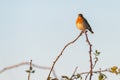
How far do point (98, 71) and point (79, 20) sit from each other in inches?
363

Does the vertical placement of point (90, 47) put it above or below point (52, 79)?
above

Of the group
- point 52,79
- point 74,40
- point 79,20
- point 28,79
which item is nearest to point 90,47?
point 74,40

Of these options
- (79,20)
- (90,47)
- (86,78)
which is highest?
(79,20)

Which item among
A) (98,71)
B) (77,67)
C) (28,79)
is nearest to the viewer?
(28,79)

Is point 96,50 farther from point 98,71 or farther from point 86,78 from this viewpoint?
point 86,78

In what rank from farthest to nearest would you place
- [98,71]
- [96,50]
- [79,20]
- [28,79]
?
[79,20]
[96,50]
[98,71]
[28,79]

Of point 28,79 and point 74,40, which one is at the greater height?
point 74,40

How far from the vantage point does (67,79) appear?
5004 mm

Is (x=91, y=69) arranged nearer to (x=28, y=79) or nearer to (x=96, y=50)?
(x=28, y=79)

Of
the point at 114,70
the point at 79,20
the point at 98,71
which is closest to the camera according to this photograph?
the point at 98,71

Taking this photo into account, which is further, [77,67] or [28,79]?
[77,67]

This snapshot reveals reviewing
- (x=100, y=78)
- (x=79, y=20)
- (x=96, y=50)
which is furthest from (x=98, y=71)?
(x=79, y=20)

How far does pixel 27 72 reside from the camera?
4.91m

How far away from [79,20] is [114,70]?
8881 mm
